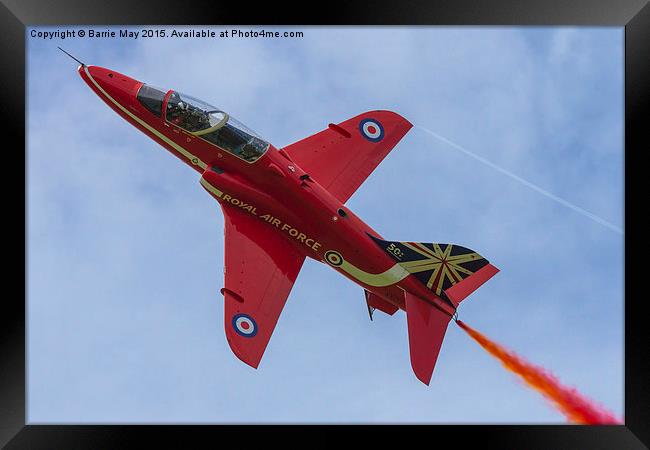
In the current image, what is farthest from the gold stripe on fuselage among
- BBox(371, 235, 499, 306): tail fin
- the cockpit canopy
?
BBox(371, 235, 499, 306): tail fin

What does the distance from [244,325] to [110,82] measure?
16.0 feet

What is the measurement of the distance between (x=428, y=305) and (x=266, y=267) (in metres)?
2.83

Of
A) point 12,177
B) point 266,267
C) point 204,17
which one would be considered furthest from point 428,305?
point 12,177

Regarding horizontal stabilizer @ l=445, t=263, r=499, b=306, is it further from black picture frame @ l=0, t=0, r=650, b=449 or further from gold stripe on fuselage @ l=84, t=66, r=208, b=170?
gold stripe on fuselage @ l=84, t=66, r=208, b=170

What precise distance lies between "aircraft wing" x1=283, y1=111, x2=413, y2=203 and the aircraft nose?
2.91 meters

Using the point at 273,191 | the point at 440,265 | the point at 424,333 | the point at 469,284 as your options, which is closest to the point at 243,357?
the point at 273,191

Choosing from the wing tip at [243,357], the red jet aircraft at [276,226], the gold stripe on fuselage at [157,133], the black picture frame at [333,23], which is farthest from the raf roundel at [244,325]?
the gold stripe on fuselage at [157,133]

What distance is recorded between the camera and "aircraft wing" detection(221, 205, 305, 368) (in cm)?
1147

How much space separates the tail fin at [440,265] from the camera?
12.2 m

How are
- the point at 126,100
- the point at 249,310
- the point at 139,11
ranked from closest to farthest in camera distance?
the point at 139,11 → the point at 249,310 → the point at 126,100

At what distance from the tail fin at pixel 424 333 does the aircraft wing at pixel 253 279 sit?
2095 mm

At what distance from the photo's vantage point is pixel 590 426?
11.0m

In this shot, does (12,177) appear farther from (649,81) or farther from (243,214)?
(649,81)

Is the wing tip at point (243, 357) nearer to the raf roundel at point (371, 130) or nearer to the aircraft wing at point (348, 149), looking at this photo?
the aircraft wing at point (348, 149)
